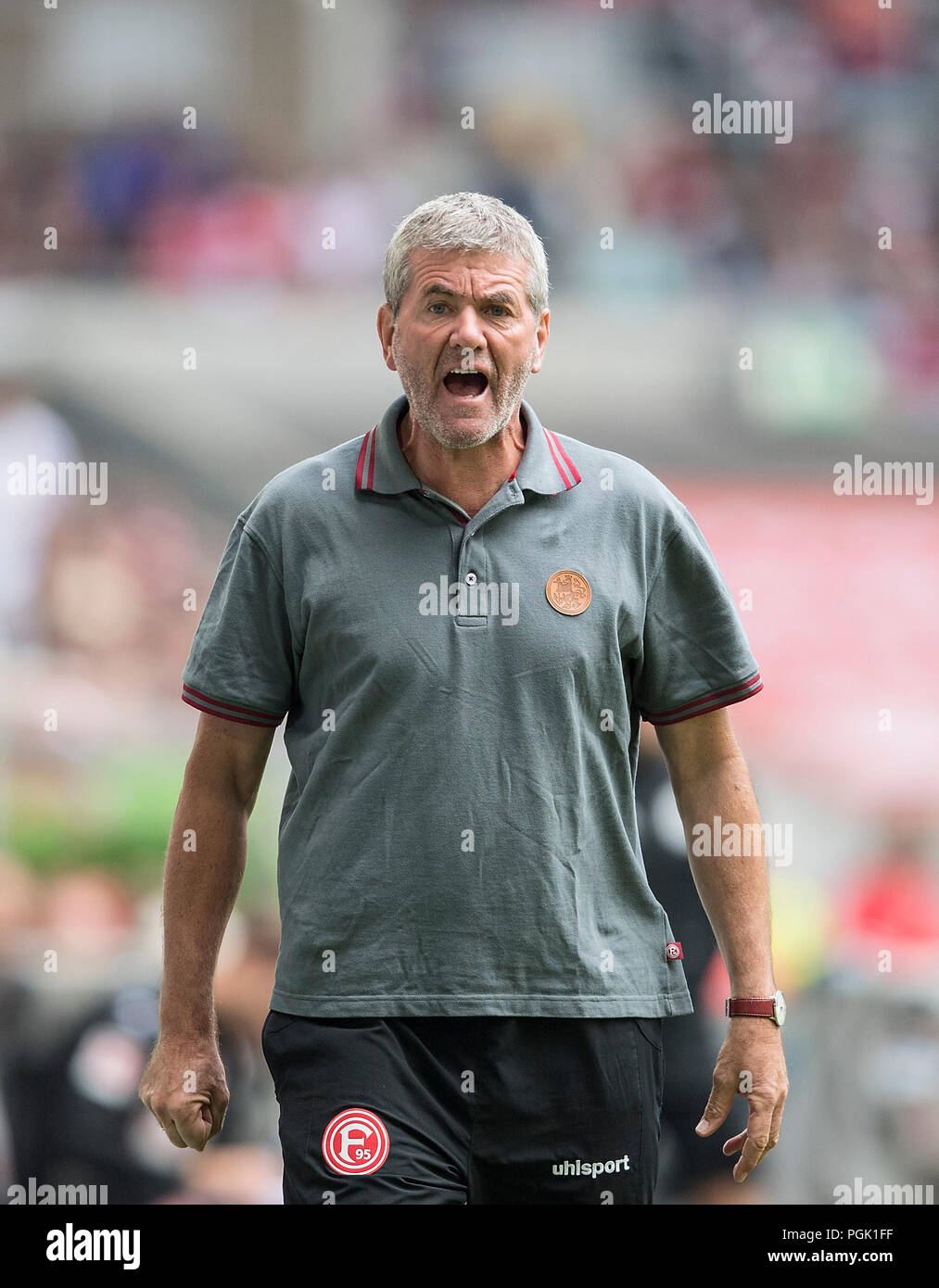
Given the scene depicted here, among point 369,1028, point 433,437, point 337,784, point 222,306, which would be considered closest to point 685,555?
point 433,437

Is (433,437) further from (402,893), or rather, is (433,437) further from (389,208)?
(389,208)

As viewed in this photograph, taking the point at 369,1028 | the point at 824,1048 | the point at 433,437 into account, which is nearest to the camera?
the point at 369,1028

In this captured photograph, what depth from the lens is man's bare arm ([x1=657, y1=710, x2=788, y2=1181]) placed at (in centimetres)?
201

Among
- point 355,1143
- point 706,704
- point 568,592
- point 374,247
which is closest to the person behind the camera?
point 355,1143

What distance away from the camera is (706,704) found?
2.06 m

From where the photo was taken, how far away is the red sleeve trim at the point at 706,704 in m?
2.06

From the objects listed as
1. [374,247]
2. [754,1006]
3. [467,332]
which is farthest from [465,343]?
[374,247]

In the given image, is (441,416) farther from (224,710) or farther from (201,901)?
(201,901)

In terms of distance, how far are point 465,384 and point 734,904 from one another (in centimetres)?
74

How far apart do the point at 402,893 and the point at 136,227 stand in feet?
9.78

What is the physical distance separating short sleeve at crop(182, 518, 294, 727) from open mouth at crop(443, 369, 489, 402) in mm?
308

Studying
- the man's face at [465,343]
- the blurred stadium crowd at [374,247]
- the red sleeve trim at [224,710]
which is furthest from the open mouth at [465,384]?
the blurred stadium crowd at [374,247]

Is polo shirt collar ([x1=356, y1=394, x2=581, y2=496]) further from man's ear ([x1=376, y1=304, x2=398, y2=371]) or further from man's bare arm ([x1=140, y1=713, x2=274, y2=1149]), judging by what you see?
man's bare arm ([x1=140, y1=713, x2=274, y2=1149])

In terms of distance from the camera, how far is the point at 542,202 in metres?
4.42
